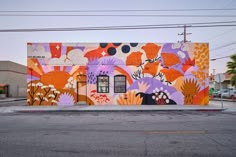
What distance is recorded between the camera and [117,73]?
19969 millimetres

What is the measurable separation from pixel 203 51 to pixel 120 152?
18018 millimetres

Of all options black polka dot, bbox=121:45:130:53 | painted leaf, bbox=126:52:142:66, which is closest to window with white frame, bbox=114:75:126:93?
painted leaf, bbox=126:52:142:66

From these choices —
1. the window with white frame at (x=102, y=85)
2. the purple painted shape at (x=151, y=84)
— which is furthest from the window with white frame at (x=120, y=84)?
the window with white frame at (x=102, y=85)

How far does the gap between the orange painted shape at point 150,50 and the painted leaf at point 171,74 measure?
1852 mm

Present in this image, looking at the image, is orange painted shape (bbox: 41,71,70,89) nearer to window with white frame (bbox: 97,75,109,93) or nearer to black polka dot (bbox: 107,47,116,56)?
window with white frame (bbox: 97,75,109,93)

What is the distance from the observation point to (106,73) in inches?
784

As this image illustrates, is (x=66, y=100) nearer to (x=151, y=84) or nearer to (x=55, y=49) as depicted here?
(x=55, y=49)

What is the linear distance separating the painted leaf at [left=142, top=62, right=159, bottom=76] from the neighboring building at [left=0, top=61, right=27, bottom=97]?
30.3m

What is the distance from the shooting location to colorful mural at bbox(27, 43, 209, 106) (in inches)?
771

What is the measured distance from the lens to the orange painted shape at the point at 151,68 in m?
20.0

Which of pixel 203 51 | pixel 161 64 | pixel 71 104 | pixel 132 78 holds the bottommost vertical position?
pixel 71 104

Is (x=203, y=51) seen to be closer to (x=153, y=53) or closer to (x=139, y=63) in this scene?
(x=153, y=53)

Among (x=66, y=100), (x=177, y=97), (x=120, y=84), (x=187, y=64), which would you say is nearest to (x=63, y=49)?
(x=66, y=100)

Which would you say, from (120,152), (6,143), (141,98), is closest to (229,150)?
(120,152)
